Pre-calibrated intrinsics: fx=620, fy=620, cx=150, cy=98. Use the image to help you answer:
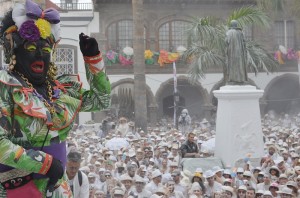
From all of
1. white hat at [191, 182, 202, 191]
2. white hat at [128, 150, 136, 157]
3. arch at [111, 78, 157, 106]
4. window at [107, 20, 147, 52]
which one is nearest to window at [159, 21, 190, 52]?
window at [107, 20, 147, 52]

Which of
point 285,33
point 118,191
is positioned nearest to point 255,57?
point 285,33

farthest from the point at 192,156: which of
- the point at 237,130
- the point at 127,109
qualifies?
the point at 127,109

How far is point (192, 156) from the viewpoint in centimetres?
1349

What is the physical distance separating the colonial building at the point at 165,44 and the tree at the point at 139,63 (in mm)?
9111

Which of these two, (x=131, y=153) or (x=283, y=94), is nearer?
(x=131, y=153)

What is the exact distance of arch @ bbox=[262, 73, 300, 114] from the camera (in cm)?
3566

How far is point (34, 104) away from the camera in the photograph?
361cm

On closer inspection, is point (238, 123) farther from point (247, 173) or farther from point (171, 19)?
point (171, 19)

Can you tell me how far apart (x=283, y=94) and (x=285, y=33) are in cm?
376

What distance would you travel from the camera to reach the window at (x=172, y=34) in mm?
35031

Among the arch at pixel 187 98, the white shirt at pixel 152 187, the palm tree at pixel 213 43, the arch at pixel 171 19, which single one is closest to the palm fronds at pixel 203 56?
the palm tree at pixel 213 43

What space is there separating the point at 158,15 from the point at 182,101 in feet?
17.0

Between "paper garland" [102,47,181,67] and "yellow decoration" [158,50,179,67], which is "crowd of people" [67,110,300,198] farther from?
"yellow decoration" [158,50,179,67]

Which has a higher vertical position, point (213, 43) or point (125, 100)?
point (213, 43)
